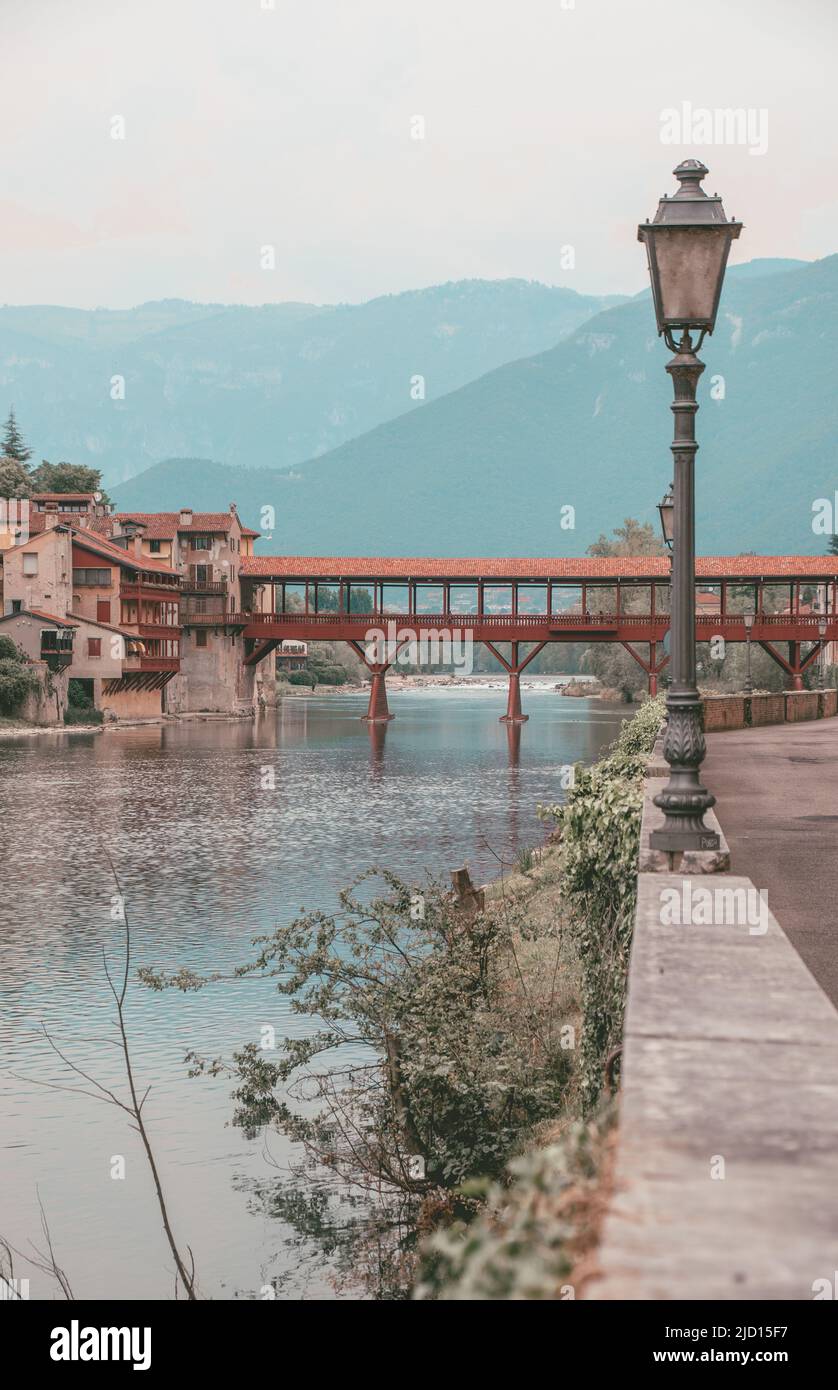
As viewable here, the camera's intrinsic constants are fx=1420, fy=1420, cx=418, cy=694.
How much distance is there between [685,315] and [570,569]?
64.8 metres

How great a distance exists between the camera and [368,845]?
1309 inches

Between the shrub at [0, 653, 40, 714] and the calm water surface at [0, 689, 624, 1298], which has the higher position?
the shrub at [0, 653, 40, 714]

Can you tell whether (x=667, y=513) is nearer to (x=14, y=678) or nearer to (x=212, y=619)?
(x=14, y=678)

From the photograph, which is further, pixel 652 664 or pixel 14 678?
pixel 652 664

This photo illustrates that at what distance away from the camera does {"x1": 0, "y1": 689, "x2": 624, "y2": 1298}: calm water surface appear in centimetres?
1205

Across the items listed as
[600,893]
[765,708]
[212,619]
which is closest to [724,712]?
[765,708]

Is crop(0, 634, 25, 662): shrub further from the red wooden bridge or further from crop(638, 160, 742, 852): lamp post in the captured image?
crop(638, 160, 742, 852): lamp post

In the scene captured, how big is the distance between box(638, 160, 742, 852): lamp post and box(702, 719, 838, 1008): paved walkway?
120 centimetres

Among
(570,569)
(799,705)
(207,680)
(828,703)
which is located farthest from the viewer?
(207,680)

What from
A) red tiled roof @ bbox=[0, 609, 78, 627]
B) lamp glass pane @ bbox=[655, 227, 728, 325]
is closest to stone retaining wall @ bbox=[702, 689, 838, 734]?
lamp glass pane @ bbox=[655, 227, 728, 325]

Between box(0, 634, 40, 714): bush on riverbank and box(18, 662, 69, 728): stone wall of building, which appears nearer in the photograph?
box(0, 634, 40, 714): bush on riverbank

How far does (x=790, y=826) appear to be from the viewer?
45.1 feet

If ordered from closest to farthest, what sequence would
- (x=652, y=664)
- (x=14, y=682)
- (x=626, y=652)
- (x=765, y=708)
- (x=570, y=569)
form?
(x=765, y=708), (x=14, y=682), (x=652, y=664), (x=570, y=569), (x=626, y=652)

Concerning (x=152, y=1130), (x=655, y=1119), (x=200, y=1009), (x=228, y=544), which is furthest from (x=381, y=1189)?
(x=228, y=544)
